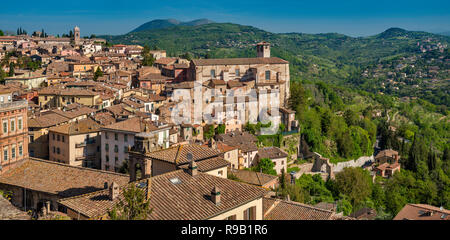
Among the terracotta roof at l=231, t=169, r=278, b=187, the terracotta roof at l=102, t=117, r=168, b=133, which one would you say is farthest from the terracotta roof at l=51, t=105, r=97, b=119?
the terracotta roof at l=231, t=169, r=278, b=187

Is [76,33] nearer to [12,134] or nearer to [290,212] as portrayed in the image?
[12,134]

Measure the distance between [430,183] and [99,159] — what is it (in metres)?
43.5

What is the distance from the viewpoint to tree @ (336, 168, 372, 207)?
4591 cm

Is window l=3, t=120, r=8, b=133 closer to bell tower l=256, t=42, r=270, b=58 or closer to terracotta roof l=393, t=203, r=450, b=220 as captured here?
terracotta roof l=393, t=203, r=450, b=220

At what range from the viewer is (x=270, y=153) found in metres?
44.8

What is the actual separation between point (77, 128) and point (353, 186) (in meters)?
28.5

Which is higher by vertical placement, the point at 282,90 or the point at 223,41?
the point at 223,41

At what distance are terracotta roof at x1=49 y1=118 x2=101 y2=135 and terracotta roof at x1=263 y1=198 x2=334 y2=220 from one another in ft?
65.2

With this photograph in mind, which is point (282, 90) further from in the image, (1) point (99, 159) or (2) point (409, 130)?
(2) point (409, 130)

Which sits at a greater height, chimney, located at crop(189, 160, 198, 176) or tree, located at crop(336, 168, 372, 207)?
chimney, located at crop(189, 160, 198, 176)

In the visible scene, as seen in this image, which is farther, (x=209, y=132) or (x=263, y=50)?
(x=263, y=50)

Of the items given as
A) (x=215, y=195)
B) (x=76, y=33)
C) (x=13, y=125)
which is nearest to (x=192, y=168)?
(x=215, y=195)

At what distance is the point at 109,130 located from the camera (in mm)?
33719
